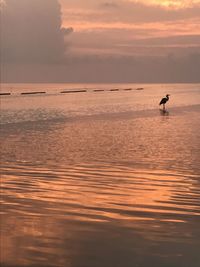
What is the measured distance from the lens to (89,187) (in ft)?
38.7

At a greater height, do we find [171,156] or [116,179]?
[171,156]

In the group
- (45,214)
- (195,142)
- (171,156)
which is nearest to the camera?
(45,214)

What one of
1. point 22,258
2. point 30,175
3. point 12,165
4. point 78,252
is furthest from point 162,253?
point 12,165

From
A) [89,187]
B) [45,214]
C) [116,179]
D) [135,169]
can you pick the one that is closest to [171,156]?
[135,169]

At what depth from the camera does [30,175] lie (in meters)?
13.6

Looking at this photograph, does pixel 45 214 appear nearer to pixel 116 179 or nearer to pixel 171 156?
pixel 116 179

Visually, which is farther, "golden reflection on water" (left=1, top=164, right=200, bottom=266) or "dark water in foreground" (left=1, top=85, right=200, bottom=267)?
"golden reflection on water" (left=1, top=164, right=200, bottom=266)

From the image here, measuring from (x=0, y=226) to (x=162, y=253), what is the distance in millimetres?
2810

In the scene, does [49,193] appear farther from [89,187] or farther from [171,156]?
[171,156]

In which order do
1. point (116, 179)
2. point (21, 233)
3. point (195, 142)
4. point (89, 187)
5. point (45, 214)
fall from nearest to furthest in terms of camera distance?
point (21, 233)
point (45, 214)
point (89, 187)
point (116, 179)
point (195, 142)

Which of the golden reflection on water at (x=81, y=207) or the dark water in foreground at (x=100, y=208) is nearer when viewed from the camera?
the dark water in foreground at (x=100, y=208)

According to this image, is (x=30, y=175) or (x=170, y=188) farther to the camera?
(x=30, y=175)

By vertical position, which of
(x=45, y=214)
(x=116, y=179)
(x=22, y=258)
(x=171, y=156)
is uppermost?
(x=171, y=156)

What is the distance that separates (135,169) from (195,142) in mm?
8327
